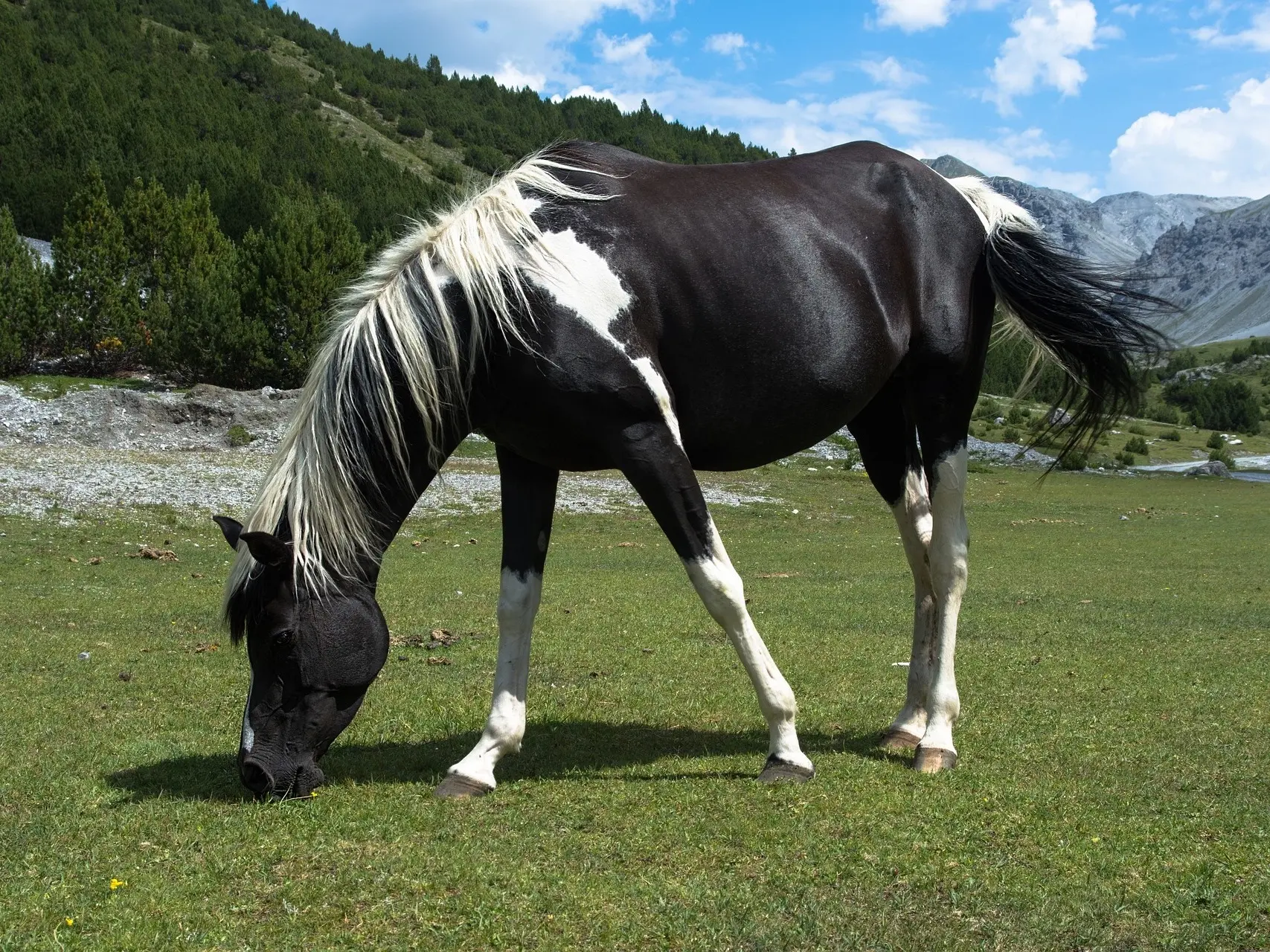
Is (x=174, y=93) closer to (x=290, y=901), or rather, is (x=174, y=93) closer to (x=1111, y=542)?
(x=1111, y=542)

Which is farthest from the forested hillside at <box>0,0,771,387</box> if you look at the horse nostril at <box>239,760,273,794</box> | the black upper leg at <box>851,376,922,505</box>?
the black upper leg at <box>851,376,922,505</box>

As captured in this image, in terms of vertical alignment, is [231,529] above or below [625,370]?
below

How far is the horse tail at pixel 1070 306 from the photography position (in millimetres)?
5941

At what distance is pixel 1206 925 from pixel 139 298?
51897mm

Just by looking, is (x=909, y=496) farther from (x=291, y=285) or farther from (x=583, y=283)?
(x=291, y=285)

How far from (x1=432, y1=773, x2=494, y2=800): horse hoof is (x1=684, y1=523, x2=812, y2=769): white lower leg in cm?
134

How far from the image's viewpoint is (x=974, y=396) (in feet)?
19.7

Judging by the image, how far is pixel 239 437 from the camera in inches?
1291

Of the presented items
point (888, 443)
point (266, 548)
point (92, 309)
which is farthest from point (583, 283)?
point (92, 309)

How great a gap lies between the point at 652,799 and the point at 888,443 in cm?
262

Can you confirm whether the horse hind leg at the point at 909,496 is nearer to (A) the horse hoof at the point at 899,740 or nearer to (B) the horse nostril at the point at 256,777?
(A) the horse hoof at the point at 899,740

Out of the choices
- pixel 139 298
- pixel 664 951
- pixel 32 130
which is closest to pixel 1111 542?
pixel 664 951

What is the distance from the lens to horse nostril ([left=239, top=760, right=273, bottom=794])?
15.2 feet

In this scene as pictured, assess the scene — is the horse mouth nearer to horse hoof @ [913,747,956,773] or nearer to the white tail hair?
horse hoof @ [913,747,956,773]
